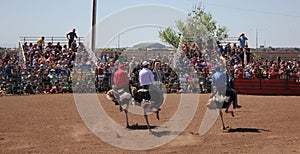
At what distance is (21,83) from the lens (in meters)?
22.8

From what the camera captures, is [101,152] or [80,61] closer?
[101,152]

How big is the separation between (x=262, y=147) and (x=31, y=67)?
54.2 feet

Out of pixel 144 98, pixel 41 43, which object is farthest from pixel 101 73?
pixel 144 98

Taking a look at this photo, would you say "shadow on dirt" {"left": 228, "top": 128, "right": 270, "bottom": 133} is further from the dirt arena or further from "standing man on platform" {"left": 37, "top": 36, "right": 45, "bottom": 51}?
"standing man on platform" {"left": 37, "top": 36, "right": 45, "bottom": 51}

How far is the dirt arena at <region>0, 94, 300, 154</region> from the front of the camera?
9617 mm

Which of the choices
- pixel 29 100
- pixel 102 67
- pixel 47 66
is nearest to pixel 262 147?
pixel 29 100

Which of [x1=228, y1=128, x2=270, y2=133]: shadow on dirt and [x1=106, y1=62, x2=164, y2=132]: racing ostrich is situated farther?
[x1=106, y1=62, x2=164, y2=132]: racing ostrich

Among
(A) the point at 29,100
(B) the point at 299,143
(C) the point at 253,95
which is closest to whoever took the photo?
(B) the point at 299,143

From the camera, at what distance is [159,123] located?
13.0 metres

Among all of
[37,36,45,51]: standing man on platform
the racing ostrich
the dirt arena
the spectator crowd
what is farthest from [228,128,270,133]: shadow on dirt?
[37,36,45,51]: standing man on platform

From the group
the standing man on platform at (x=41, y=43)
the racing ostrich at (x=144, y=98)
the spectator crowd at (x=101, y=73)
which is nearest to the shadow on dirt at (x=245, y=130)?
the racing ostrich at (x=144, y=98)

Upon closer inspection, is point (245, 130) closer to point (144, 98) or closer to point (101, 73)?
point (144, 98)

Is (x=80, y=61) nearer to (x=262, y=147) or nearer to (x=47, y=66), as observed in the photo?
(x=47, y=66)

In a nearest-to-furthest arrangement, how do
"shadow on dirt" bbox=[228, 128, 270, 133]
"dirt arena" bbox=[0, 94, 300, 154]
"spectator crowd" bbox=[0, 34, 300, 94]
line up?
"dirt arena" bbox=[0, 94, 300, 154], "shadow on dirt" bbox=[228, 128, 270, 133], "spectator crowd" bbox=[0, 34, 300, 94]
